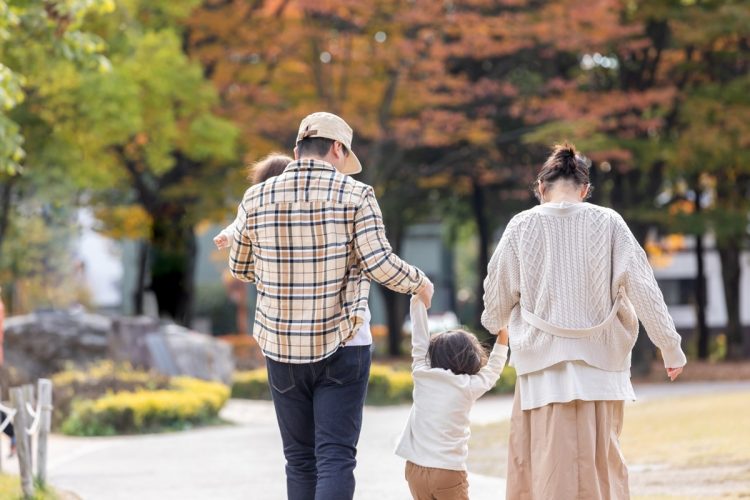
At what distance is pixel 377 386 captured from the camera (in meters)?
18.1

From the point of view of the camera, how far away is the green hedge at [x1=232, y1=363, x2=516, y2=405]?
59.2ft

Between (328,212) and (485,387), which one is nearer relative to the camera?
(328,212)

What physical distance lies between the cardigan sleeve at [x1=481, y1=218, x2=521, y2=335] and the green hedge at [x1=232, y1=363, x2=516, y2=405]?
12.1 meters

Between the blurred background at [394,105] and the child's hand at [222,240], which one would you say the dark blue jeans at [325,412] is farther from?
the blurred background at [394,105]

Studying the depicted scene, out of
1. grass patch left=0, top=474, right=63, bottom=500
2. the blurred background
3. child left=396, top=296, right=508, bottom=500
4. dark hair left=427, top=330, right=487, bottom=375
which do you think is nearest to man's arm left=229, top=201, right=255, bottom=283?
child left=396, top=296, right=508, bottom=500

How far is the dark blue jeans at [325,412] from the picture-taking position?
16.8 feet

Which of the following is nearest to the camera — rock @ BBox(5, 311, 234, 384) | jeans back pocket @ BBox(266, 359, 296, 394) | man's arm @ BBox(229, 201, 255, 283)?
jeans back pocket @ BBox(266, 359, 296, 394)

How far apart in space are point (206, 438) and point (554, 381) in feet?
24.9

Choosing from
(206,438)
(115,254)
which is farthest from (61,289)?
(206,438)

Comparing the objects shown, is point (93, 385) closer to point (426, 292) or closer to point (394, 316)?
point (426, 292)

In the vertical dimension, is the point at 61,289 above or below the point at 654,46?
below

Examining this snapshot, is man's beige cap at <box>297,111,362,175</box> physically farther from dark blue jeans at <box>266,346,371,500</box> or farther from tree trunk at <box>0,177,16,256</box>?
tree trunk at <box>0,177,16,256</box>

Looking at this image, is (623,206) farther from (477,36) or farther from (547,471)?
(547,471)

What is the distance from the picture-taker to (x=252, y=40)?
2398 centimetres
